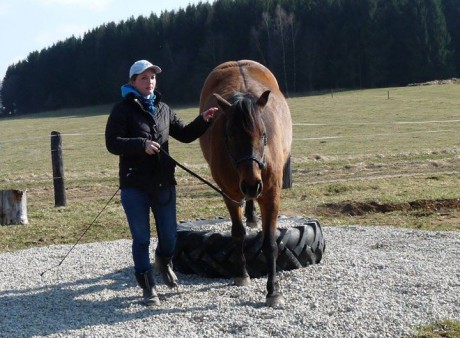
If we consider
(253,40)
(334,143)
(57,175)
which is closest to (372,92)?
(253,40)

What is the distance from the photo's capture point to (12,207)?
38.3ft

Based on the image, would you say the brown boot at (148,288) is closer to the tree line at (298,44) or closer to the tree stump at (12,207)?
the tree stump at (12,207)

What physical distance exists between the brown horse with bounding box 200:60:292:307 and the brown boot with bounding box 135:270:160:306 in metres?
0.96

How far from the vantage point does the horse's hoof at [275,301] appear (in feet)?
19.3

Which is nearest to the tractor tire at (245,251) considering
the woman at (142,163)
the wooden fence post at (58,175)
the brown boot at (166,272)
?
the brown boot at (166,272)

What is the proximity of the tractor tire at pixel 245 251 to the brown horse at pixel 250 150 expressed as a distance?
0.23 metres

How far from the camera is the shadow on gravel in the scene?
5738 mm

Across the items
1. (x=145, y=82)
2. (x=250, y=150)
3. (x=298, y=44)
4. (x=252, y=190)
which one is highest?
(x=298, y=44)

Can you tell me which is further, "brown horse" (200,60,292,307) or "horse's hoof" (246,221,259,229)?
"horse's hoof" (246,221,259,229)

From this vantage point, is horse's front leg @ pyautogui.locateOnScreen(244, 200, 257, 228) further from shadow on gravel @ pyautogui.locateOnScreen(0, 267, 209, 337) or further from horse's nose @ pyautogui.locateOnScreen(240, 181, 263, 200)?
horse's nose @ pyautogui.locateOnScreen(240, 181, 263, 200)

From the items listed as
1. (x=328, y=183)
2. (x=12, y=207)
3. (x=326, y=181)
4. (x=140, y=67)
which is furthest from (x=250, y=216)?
(x=326, y=181)

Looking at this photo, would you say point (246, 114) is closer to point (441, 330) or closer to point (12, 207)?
point (441, 330)

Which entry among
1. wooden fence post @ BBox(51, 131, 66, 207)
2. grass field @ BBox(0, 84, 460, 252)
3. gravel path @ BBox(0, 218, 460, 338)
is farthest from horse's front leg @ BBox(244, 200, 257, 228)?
wooden fence post @ BBox(51, 131, 66, 207)

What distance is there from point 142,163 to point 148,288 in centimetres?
117
